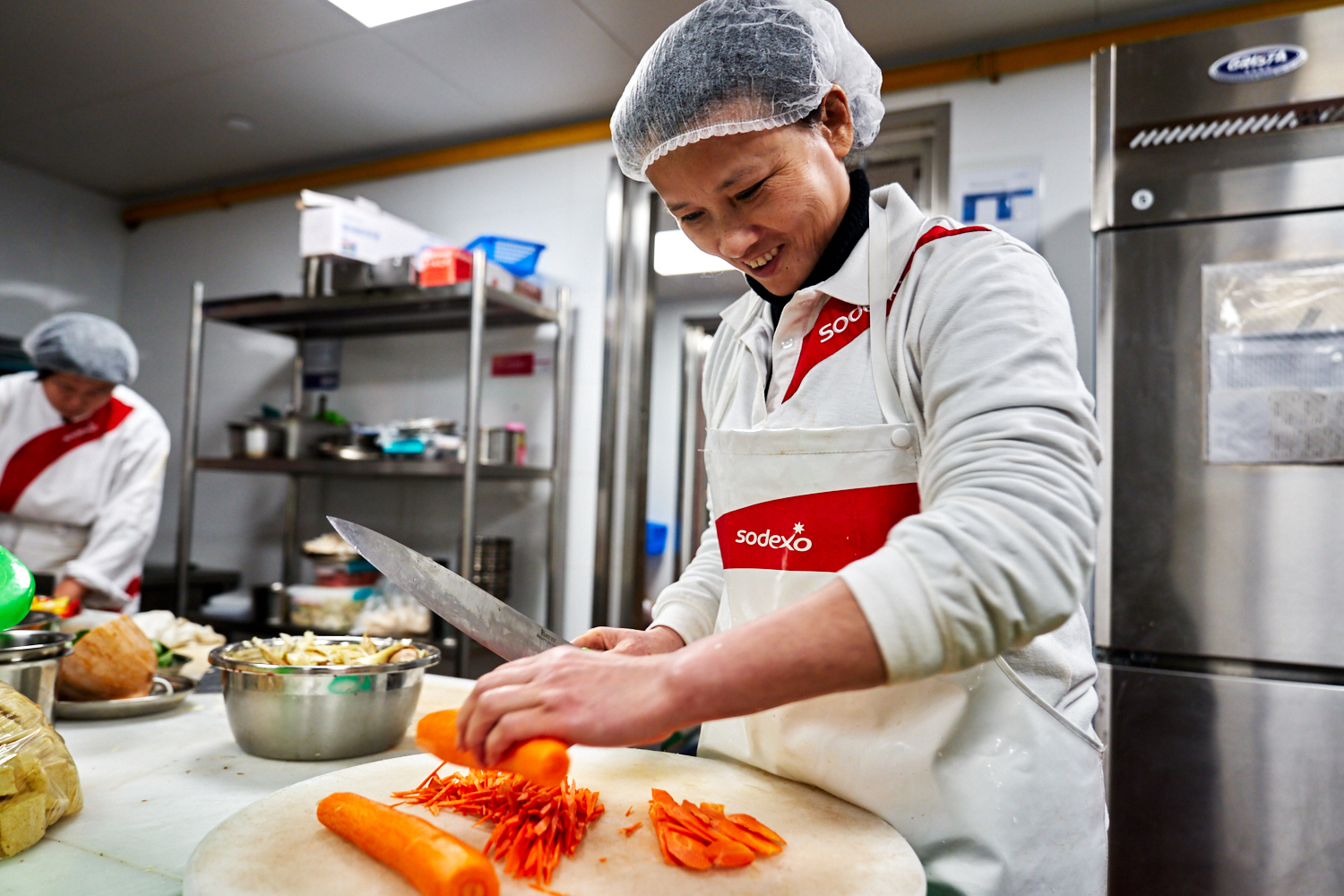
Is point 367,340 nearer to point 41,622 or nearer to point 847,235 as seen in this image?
point 41,622

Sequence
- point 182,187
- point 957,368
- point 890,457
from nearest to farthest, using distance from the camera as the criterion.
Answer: point 957,368, point 890,457, point 182,187

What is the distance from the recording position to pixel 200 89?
3092 mm

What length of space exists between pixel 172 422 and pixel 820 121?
14.1 feet

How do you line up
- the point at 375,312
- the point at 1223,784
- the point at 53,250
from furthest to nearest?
the point at 53,250, the point at 375,312, the point at 1223,784

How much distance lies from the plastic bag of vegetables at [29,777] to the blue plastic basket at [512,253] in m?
2.42

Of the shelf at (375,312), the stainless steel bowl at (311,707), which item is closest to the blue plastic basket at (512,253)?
the shelf at (375,312)

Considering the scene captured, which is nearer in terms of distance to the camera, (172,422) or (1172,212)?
(1172,212)

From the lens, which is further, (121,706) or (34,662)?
(121,706)

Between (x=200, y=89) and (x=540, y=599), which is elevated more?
(x=200, y=89)

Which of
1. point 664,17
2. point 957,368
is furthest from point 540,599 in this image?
point 957,368

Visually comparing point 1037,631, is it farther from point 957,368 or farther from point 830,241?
point 830,241

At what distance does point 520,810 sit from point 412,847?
0.47 feet

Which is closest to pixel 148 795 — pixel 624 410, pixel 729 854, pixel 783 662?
pixel 729 854

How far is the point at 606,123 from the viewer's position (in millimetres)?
3201
